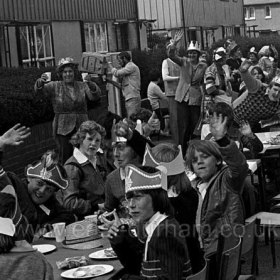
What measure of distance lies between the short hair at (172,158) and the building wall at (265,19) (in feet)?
240

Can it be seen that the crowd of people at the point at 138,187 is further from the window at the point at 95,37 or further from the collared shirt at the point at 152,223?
the window at the point at 95,37

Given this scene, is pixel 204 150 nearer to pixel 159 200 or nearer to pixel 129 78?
pixel 159 200

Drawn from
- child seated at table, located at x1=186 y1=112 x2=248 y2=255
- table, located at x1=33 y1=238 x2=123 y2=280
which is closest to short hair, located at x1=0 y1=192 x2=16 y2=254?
table, located at x1=33 y1=238 x2=123 y2=280

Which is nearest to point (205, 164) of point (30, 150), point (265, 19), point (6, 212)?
point (6, 212)

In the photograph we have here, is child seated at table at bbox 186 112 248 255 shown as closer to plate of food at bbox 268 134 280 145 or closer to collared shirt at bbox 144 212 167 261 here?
collared shirt at bbox 144 212 167 261

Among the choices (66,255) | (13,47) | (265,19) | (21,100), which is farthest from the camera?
(265,19)

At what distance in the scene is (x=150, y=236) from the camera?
17.6 feet

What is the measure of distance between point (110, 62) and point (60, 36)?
5274 mm

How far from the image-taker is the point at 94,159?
8.84 metres

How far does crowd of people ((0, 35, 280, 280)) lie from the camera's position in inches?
207

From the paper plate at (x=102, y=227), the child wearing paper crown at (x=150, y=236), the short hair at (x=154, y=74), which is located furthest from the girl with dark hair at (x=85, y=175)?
the short hair at (x=154, y=74)

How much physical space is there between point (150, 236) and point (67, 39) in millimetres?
17309

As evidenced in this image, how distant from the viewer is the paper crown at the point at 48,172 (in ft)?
24.7

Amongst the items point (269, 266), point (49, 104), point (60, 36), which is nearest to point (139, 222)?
point (269, 266)
